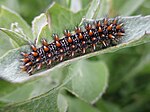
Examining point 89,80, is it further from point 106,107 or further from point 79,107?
point 106,107

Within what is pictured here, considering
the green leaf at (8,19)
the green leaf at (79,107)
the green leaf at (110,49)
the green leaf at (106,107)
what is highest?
the green leaf at (8,19)

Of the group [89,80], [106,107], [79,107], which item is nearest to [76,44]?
[89,80]

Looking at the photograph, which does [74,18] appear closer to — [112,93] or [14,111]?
[14,111]

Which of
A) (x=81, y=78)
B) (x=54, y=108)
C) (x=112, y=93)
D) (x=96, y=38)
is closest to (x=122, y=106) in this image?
(x=112, y=93)

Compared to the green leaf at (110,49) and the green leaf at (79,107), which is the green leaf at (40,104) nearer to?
the green leaf at (110,49)

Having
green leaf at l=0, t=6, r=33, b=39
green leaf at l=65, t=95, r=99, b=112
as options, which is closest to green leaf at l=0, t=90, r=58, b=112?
green leaf at l=0, t=6, r=33, b=39

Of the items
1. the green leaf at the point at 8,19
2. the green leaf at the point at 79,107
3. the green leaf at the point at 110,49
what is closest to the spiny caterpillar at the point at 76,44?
the green leaf at the point at 110,49
